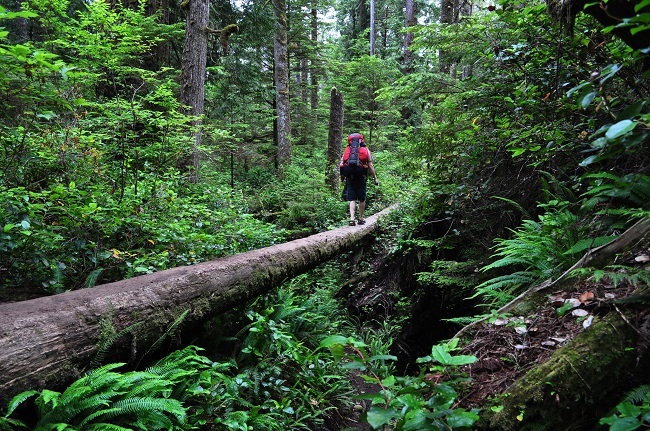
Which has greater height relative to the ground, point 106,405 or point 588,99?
point 588,99

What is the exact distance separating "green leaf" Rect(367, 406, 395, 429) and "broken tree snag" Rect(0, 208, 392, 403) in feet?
7.73

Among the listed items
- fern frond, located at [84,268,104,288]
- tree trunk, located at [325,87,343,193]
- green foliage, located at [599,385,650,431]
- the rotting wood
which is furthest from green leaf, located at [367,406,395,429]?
tree trunk, located at [325,87,343,193]

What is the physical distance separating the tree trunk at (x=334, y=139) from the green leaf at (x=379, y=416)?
12.1m

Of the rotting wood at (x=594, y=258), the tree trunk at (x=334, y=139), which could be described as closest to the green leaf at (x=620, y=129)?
the rotting wood at (x=594, y=258)

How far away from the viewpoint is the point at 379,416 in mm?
1671

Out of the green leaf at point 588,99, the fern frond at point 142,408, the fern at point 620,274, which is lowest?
the fern frond at point 142,408

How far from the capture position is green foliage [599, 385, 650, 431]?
1.48 m

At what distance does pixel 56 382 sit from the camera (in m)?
2.59

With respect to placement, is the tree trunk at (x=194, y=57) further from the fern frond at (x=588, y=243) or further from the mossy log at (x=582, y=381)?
the mossy log at (x=582, y=381)

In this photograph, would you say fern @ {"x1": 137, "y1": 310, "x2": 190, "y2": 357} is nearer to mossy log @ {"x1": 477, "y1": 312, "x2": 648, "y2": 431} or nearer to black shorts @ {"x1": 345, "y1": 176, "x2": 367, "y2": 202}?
mossy log @ {"x1": 477, "y1": 312, "x2": 648, "y2": 431}

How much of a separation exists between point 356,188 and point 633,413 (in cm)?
794

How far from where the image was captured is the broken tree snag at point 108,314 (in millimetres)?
2480

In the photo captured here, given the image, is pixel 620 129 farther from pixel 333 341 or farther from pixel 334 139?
pixel 334 139

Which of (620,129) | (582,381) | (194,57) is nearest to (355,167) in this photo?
(194,57)
